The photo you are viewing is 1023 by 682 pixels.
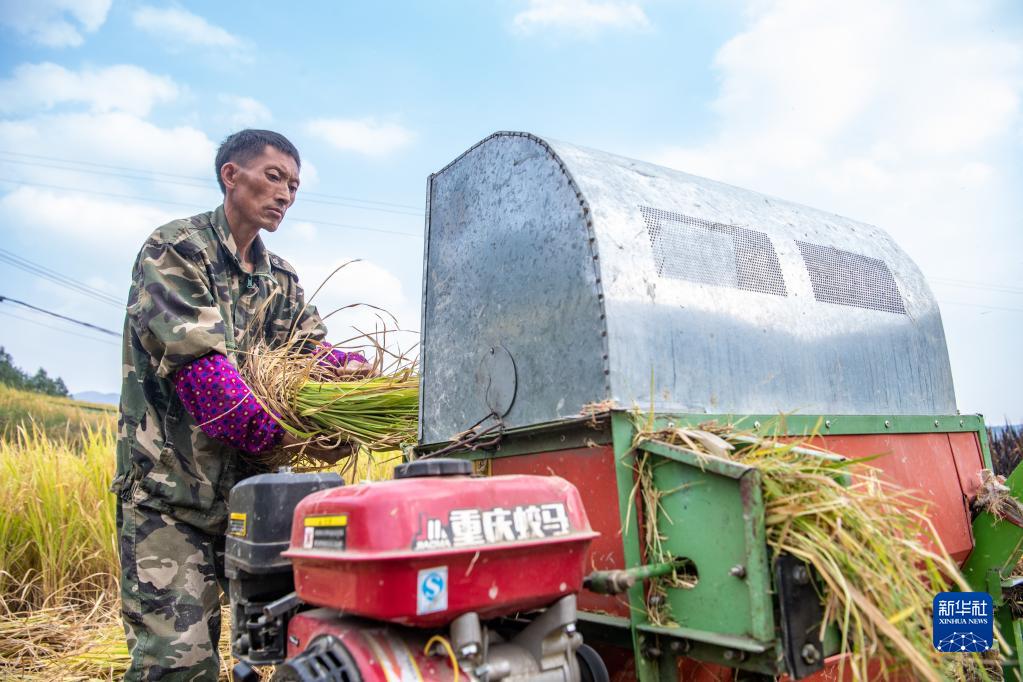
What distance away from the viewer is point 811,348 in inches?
98.5

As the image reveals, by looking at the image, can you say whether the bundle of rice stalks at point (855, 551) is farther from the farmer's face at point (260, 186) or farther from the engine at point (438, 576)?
the farmer's face at point (260, 186)

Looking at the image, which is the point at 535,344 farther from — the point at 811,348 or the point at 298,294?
the point at 298,294

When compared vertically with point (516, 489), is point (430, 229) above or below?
above

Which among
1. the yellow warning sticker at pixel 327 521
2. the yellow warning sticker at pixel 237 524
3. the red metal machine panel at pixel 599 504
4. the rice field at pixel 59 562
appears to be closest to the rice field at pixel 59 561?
the rice field at pixel 59 562

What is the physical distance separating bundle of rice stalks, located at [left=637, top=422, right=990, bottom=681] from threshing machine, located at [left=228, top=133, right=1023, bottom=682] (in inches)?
2.5

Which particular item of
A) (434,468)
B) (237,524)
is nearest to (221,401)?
(237,524)

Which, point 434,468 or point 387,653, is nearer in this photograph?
point 387,653

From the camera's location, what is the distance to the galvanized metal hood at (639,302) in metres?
2.08

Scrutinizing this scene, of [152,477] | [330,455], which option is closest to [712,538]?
[330,455]

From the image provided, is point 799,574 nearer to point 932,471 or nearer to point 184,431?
point 932,471

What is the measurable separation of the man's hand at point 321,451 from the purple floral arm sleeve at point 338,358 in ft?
1.36

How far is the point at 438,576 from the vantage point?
1437 mm

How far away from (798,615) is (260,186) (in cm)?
260

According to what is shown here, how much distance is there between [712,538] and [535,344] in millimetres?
773
